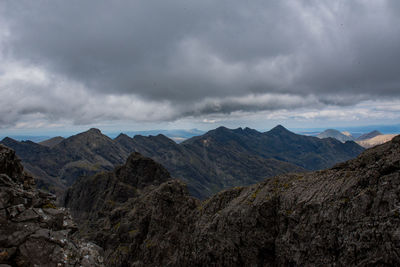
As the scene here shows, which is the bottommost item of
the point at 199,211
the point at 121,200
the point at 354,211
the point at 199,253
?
the point at 121,200

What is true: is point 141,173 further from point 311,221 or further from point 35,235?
point 311,221

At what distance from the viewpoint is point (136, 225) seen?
76000 mm

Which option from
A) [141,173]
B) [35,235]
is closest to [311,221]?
[35,235]

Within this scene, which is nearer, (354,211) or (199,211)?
(354,211)

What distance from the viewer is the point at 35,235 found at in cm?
1991

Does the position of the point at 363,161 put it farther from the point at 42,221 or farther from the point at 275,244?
the point at 42,221

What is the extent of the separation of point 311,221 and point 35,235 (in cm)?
2818

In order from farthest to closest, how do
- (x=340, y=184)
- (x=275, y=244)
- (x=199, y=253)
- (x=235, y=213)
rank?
1. (x=199, y=253)
2. (x=235, y=213)
3. (x=275, y=244)
4. (x=340, y=184)

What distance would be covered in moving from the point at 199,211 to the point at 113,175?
158 metres

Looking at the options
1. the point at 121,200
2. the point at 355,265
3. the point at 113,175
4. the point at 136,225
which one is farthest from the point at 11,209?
the point at 113,175

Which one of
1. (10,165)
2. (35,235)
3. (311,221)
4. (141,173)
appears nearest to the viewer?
(35,235)

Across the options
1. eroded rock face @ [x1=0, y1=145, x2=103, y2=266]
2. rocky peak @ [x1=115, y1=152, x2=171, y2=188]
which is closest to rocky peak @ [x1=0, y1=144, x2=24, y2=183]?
eroded rock face @ [x1=0, y1=145, x2=103, y2=266]

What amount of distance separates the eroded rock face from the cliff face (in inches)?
762

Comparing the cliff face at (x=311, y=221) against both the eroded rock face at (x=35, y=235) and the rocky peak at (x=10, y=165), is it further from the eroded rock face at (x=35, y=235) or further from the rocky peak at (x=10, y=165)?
the rocky peak at (x=10, y=165)
